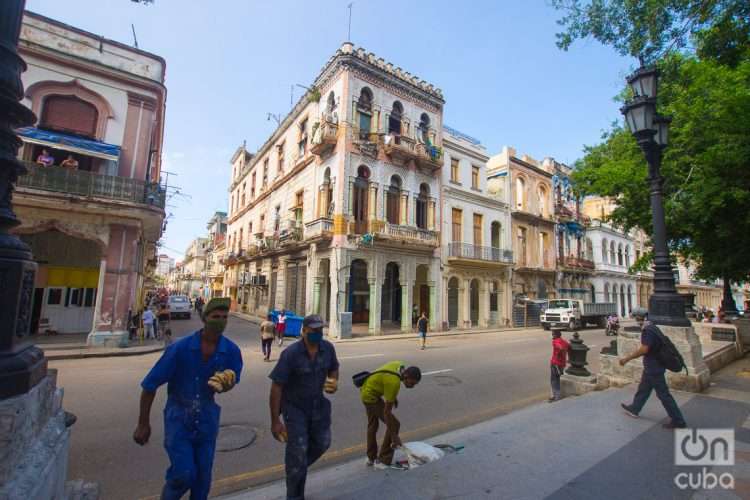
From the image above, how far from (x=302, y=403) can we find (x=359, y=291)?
62.8 ft

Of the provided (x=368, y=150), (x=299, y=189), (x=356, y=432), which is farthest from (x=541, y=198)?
(x=356, y=432)

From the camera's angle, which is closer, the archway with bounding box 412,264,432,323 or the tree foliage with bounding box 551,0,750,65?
the tree foliage with bounding box 551,0,750,65

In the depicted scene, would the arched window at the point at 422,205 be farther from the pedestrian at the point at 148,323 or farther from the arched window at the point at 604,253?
the arched window at the point at 604,253

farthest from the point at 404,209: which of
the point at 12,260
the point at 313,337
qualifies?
the point at 12,260

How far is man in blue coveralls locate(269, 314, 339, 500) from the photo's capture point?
3.00 metres

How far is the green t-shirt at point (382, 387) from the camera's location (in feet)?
12.5

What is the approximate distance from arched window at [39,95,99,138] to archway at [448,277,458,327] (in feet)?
65.1

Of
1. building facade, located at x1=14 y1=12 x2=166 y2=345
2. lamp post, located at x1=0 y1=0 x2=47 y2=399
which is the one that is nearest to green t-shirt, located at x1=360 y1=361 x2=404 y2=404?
lamp post, located at x1=0 y1=0 x2=47 y2=399

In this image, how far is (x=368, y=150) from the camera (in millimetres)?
19688

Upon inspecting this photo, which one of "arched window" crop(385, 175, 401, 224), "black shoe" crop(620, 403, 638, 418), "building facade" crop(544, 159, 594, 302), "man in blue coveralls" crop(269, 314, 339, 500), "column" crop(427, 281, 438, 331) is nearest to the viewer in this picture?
"man in blue coveralls" crop(269, 314, 339, 500)

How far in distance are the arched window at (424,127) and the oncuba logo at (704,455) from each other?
20204 millimetres

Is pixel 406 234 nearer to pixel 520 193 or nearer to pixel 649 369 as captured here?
pixel 520 193

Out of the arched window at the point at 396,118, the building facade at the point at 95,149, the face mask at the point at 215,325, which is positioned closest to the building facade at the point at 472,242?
the arched window at the point at 396,118

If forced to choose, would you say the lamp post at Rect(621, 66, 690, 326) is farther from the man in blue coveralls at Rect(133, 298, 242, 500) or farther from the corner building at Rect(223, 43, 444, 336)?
the corner building at Rect(223, 43, 444, 336)
